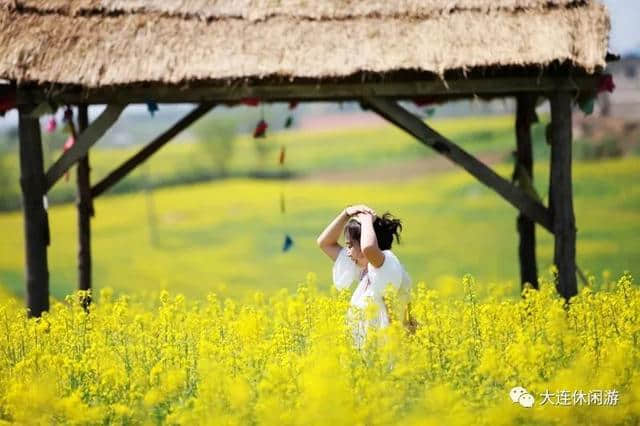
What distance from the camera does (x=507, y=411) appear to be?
Result: 6.10m

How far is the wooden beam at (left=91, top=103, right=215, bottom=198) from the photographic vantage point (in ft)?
37.3

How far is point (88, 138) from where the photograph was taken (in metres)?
9.57

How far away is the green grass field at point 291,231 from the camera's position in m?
24.0

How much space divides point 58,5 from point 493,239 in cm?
1628

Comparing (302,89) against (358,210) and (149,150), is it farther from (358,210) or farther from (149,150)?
(149,150)

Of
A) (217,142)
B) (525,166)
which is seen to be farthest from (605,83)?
(217,142)

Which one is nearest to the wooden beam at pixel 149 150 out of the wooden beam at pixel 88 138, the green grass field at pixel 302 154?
the wooden beam at pixel 88 138

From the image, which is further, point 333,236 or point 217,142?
point 217,142

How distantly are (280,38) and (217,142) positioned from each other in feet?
72.9

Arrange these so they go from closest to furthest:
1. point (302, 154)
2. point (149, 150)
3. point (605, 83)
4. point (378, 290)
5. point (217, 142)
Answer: point (378, 290) < point (605, 83) < point (149, 150) < point (302, 154) < point (217, 142)

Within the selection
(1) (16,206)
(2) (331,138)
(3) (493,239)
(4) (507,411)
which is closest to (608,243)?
(3) (493,239)

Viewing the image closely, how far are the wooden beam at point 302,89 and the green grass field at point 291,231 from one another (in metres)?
12.7

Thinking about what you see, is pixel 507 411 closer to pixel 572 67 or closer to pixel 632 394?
pixel 632 394

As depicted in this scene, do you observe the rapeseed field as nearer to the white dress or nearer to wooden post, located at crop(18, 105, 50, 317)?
the white dress
